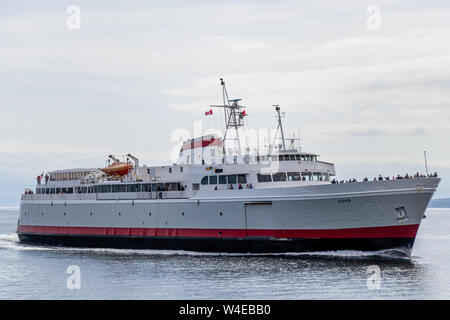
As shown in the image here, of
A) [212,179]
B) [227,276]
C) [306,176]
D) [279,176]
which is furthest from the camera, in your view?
[212,179]

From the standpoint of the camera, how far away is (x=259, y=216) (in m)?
38.6

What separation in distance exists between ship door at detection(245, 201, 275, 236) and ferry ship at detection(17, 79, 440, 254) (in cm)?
6

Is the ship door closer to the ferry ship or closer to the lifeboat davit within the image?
the ferry ship

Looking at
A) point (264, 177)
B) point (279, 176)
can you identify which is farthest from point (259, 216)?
point (279, 176)

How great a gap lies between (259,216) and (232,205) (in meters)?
2.02

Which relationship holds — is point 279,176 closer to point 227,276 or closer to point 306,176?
point 306,176

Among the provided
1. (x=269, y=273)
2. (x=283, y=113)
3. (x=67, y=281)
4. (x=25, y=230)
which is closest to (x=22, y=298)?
(x=67, y=281)

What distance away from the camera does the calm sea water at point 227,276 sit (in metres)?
27.7

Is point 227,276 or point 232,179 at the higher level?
point 232,179

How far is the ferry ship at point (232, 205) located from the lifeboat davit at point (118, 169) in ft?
0.27

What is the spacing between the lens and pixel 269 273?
3219cm
